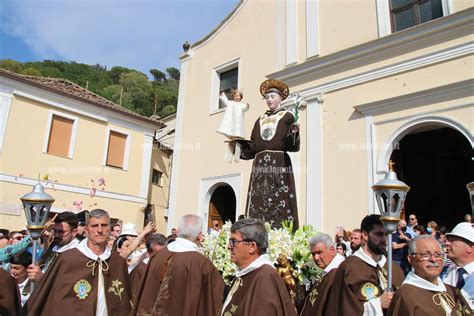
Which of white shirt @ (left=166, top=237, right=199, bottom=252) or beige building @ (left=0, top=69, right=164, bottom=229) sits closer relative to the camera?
white shirt @ (left=166, top=237, right=199, bottom=252)

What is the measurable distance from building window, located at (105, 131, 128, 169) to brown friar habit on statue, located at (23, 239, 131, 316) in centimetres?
1505

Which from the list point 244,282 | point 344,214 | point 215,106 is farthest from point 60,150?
point 244,282

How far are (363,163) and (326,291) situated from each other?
6.77 metres

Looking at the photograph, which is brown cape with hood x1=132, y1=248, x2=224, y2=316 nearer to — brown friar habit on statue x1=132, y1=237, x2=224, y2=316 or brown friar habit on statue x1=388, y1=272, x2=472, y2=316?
brown friar habit on statue x1=132, y1=237, x2=224, y2=316

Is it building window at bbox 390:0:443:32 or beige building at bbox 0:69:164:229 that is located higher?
building window at bbox 390:0:443:32

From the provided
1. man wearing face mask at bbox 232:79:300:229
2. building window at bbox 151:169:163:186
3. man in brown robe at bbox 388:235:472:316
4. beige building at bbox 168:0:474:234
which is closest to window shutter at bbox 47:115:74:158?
building window at bbox 151:169:163:186

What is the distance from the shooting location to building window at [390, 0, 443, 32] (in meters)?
9.41

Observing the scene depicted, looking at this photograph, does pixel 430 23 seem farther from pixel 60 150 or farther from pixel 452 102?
pixel 60 150

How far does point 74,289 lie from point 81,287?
58mm

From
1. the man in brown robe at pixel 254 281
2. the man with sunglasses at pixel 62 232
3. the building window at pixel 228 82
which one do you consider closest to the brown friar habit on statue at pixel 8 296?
the man with sunglasses at pixel 62 232

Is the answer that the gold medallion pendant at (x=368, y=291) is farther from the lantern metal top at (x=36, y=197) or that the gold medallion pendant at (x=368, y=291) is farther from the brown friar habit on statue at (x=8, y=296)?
the lantern metal top at (x=36, y=197)

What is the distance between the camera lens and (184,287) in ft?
12.1

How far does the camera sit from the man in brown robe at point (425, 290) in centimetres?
251

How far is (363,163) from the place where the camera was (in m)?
9.55
